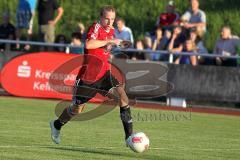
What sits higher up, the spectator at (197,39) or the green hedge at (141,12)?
the spectator at (197,39)

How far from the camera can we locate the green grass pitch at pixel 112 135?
1267cm

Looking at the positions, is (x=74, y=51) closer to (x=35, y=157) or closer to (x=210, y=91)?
(x=210, y=91)

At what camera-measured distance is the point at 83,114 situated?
19.7m

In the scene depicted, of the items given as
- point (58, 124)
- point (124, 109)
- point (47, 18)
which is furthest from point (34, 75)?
point (124, 109)

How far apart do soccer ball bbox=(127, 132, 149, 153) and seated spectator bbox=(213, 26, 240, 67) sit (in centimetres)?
1152

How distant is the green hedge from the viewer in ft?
95.1

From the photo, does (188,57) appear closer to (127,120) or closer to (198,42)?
(198,42)

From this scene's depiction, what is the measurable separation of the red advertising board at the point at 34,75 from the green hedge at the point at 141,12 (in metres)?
6.58

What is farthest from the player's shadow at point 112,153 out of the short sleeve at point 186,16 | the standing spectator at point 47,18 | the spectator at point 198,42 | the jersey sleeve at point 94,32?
the standing spectator at point 47,18

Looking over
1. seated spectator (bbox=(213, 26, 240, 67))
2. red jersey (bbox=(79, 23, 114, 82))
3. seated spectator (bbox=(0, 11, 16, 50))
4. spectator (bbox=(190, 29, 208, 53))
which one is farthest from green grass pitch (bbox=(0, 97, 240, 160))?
seated spectator (bbox=(0, 11, 16, 50))

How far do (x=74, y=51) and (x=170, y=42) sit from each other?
110 inches

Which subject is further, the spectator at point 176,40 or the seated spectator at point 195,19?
the seated spectator at point 195,19

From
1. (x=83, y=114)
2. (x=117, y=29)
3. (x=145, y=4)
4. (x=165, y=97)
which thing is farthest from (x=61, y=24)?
(x=83, y=114)

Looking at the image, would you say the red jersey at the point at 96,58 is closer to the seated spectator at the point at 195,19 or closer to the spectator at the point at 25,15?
the seated spectator at the point at 195,19
